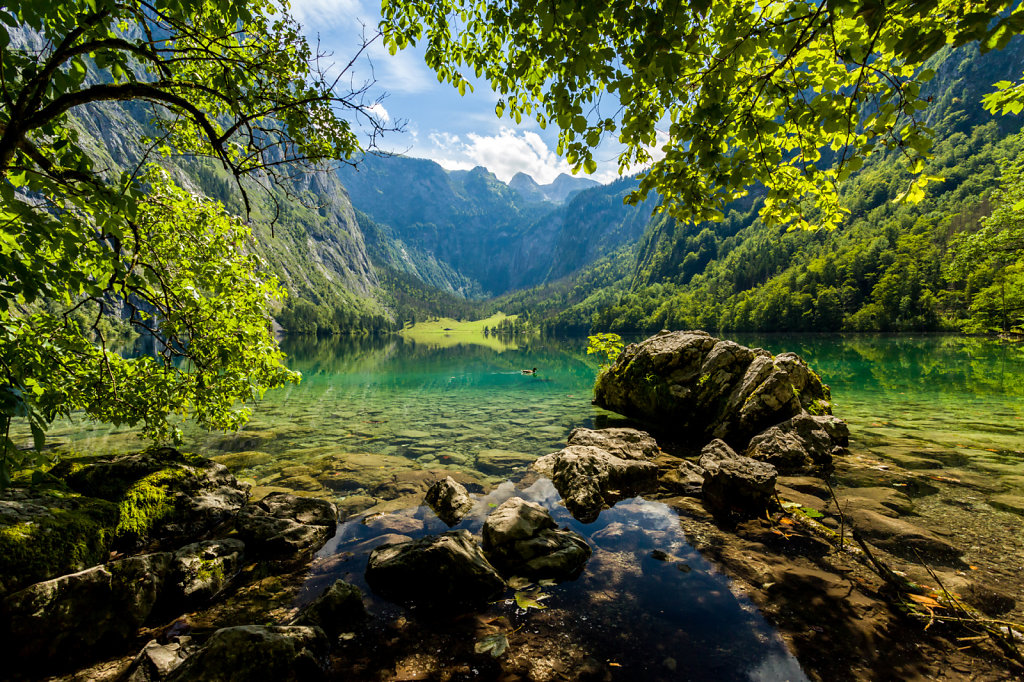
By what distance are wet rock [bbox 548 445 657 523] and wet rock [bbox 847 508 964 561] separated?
14.7ft

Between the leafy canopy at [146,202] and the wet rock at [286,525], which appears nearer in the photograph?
the leafy canopy at [146,202]

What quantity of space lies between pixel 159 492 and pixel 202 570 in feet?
10.3

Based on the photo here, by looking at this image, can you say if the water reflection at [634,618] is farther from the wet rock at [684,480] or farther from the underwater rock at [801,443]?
the underwater rock at [801,443]

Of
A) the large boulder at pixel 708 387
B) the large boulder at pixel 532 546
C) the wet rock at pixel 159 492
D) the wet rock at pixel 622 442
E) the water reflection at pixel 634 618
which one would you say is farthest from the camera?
the large boulder at pixel 708 387

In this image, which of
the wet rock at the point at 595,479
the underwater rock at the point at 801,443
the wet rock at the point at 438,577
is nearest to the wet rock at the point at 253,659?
the wet rock at the point at 438,577

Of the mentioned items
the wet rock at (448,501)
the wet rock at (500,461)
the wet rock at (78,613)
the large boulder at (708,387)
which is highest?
the large boulder at (708,387)

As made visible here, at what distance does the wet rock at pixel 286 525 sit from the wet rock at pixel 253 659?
11.1 feet

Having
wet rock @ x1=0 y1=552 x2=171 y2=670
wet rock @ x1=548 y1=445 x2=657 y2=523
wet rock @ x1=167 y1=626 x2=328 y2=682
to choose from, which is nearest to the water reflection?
wet rock @ x1=167 y1=626 x2=328 y2=682

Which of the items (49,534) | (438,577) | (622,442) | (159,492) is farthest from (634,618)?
(159,492)

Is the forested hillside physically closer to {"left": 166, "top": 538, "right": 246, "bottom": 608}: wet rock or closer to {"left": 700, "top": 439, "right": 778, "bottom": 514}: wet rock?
{"left": 700, "top": 439, "right": 778, "bottom": 514}: wet rock

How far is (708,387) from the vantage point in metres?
16.2

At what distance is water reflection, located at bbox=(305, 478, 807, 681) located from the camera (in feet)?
15.6

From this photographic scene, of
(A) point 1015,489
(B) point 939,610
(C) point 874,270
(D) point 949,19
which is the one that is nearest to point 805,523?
(B) point 939,610

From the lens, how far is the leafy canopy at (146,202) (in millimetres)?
3807
